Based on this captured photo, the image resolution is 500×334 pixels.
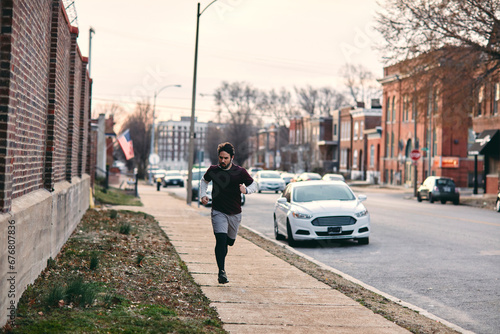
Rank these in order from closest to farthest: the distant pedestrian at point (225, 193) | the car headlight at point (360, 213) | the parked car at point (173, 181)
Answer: the distant pedestrian at point (225, 193) < the car headlight at point (360, 213) < the parked car at point (173, 181)

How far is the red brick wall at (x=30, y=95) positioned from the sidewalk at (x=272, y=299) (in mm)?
2608

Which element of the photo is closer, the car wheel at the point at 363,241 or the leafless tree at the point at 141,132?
the car wheel at the point at 363,241

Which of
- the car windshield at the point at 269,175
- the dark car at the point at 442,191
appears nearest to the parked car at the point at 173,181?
the car windshield at the point at 269,175

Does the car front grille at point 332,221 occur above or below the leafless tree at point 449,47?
Answer: below

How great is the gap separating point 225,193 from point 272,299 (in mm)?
1669

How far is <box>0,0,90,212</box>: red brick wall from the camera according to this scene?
6555 mm

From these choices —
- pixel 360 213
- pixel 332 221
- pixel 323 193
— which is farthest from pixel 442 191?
pixel 332 221

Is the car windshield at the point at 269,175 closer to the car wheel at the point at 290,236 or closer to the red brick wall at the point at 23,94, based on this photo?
the car wheel at the point at 290,236

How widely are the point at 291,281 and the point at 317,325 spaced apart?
2.83 m

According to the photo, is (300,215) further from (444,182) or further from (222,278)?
(444,182)

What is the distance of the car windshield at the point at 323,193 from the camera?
1641cm

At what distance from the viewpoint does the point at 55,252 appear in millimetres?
10430

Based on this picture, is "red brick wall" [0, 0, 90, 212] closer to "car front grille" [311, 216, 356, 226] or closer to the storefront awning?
"car front grille" [311, 216, 356, 226]

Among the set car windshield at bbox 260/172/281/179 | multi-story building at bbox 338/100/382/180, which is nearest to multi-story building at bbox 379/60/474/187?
car windshield at bbox 260/172/281/179
